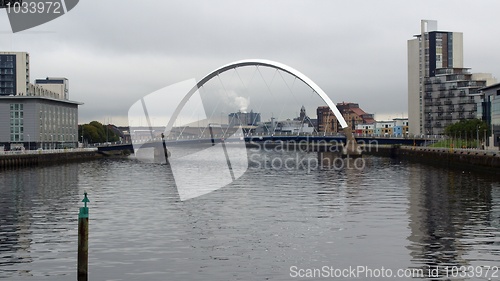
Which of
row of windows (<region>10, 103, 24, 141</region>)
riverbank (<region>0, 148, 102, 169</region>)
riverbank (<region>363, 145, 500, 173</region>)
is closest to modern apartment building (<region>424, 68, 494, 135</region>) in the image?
riverbank (<region>363, 145, 500, 173</region>)

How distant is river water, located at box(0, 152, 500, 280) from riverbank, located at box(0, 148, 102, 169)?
136 ft

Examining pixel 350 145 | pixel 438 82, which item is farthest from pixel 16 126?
pixel 438 82

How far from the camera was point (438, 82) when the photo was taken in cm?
17625

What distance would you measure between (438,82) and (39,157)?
349ft

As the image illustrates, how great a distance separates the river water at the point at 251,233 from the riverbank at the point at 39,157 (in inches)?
1637

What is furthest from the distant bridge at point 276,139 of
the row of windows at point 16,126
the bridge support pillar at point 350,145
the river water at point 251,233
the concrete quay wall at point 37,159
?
the river water at point 251,233

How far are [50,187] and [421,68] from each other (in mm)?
147700

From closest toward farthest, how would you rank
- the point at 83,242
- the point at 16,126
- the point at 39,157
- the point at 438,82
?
the point at 83,242
the point at 39,157
the point at 16,126
the point at 438,82

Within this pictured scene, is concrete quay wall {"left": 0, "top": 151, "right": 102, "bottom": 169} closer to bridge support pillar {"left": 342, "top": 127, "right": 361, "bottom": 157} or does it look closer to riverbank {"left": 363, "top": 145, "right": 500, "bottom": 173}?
bridge support pillar {"left": 342, "top": 127, "right": 361, "bottom": 157}

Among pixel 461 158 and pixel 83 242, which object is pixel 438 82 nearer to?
pixel 461 158

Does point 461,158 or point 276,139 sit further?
point 276,139

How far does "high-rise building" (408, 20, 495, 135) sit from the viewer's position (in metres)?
170

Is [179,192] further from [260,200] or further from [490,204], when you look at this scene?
[490,204]

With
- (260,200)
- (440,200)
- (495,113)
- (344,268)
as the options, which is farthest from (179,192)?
(495,113)
